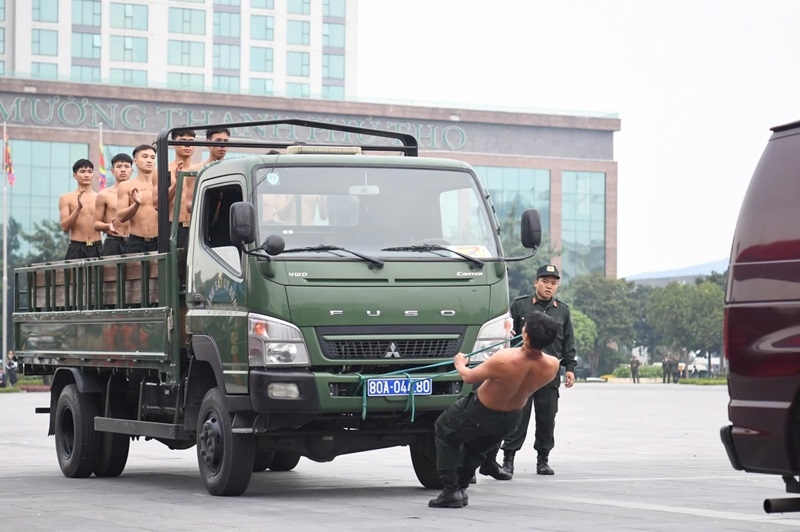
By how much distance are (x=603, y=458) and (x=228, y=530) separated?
847cm

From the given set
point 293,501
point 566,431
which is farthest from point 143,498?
point 566,431

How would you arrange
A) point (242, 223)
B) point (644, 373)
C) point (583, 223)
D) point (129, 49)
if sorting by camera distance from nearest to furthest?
1. point (242, 223)
2. point (644, 373)
3. point (583, 223)
4. point (129, 49)

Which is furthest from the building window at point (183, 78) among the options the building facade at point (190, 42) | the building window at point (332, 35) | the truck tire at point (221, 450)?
the truck tire at point (221, 450)

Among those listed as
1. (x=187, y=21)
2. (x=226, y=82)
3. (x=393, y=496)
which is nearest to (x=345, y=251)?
(x=393, y=496)

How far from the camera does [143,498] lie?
12672mm

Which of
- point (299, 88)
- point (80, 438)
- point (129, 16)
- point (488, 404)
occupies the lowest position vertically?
point (80, 438)

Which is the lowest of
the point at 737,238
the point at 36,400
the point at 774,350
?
the point at 36,400

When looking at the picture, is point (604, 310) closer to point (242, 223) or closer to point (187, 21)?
point (187, 21)

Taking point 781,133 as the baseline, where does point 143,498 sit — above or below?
below

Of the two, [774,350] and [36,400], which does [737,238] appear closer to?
[774,350]

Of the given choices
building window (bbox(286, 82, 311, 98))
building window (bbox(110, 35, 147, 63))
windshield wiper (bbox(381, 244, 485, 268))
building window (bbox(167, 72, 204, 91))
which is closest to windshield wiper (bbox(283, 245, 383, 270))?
windshield wiper (bbox(381, 244, 485, 268))

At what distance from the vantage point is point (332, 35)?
12619cm

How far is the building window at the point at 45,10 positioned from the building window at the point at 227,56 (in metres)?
13.0

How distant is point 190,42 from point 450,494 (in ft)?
369
